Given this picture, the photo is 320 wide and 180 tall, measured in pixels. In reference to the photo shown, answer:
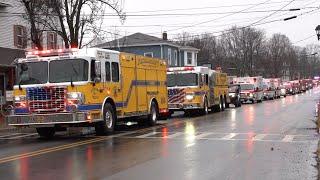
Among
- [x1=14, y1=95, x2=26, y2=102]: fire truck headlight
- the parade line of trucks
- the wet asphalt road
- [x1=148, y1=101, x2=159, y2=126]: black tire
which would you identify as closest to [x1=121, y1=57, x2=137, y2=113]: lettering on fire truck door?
the parade line of trucks

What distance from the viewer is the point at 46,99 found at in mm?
17625

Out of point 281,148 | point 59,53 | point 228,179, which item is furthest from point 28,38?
point 228,179

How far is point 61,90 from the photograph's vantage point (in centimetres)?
1747

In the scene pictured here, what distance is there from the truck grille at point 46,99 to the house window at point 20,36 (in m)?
16.8

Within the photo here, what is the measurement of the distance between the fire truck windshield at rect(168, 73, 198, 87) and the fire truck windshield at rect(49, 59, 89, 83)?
1368cm

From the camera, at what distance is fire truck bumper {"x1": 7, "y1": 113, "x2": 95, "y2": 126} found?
1723 cm

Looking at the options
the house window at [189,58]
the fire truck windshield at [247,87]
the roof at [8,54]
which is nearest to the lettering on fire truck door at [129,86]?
the roof at [8,54]

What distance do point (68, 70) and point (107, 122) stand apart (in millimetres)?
2346

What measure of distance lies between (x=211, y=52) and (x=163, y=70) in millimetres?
81930

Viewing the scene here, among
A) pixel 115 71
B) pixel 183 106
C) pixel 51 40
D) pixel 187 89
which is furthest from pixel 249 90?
pixel 115 71

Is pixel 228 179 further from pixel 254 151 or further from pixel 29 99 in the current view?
pixel 29 99

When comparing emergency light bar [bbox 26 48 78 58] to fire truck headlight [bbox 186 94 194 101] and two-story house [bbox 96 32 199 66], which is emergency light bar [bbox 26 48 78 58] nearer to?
fire truck headlight [bbox 186 94 194 101]

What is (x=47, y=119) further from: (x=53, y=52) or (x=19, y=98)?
(x=53, y=52)

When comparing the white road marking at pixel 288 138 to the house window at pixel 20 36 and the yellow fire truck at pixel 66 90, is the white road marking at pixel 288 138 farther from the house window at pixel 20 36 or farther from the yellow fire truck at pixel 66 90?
the house window at pixel 20 36
